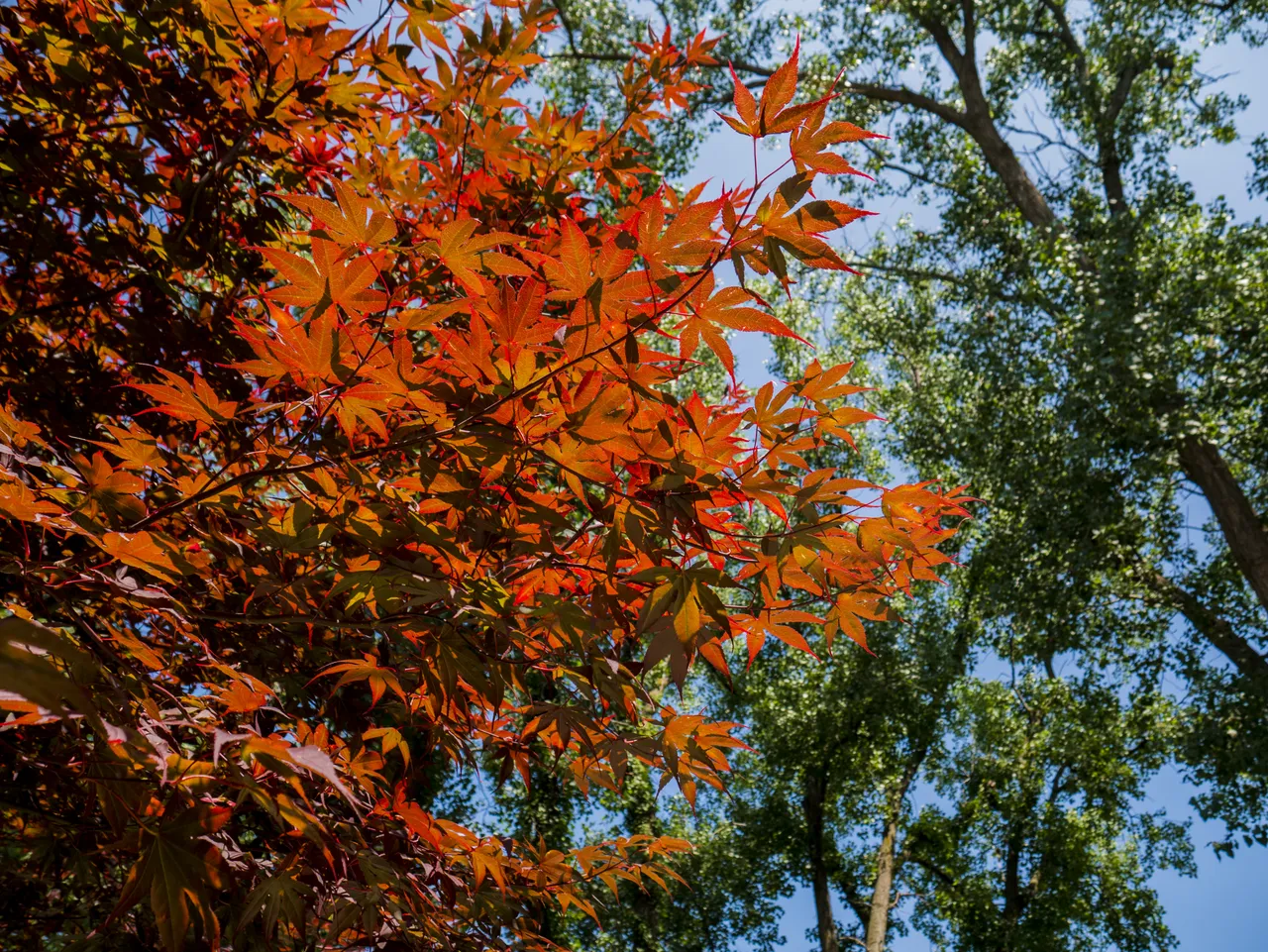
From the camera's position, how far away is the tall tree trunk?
36.7 ft

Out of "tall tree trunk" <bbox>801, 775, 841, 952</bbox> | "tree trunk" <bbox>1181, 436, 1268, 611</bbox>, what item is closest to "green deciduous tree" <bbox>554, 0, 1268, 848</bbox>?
"tree trunk" <bbox>1181, 436, 1268, 611</bbox>

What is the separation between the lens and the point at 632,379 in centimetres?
110

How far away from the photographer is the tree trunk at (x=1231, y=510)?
6.71 m

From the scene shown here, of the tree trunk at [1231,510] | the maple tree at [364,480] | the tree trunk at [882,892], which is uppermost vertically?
the tree trunk at [1231,510]

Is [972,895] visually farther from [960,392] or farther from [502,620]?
[502,620]

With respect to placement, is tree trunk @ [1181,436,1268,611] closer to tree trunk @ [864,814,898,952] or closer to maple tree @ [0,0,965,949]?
maple tree @ [0,0,965,949]

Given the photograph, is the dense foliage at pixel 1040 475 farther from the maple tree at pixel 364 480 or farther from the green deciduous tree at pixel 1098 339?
the maple tree at pixel 364 480

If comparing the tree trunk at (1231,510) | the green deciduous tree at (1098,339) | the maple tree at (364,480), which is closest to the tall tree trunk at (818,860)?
the green deciduous tree at (1098,339)

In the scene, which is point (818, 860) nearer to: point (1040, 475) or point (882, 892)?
point (882, 892)

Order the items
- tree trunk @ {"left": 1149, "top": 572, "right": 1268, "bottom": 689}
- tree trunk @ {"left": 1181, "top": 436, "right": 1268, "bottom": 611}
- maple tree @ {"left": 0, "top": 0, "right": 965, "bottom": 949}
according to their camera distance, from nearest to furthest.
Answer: maple tree @ {"left": 0, "top": 0, "right": 965, "bottom": 949}, tree trunk @ {"left": 1181, "top": 436, "right": 1268, "bottom": 611}, tree trunk @ {"left": 1149, "top": 572, "right": 1268, "bottom": 689}

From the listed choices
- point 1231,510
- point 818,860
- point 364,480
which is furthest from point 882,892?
point 364,480

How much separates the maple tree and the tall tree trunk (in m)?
10.2

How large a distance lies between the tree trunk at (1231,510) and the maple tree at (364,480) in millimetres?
6613

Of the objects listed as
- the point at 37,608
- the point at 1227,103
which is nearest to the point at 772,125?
the point at 37,608
